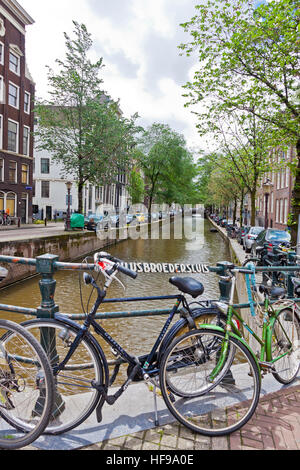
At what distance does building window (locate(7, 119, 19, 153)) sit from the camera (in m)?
29.2

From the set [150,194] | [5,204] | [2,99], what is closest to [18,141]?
[2,99]

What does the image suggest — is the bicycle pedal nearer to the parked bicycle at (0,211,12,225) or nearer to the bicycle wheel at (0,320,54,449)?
the bicycle wheel at (0,320,54,449)

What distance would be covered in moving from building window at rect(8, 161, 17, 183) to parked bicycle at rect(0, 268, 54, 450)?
29.3m

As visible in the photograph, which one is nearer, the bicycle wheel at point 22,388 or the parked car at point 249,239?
the bicycle wheel at point 22,388

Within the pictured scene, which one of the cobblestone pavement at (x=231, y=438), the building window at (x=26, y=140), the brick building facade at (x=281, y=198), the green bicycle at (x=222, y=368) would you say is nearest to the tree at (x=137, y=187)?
the building window at (x=26, y=140)

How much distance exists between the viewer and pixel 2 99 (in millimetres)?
27703

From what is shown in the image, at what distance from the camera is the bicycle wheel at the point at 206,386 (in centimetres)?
249

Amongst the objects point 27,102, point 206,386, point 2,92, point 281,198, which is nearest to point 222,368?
point 206,386

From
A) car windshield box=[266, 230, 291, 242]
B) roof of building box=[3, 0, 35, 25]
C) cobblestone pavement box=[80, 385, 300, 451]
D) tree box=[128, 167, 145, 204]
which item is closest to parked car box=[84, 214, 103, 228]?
car windshield box=[266, 230, 291, 242]

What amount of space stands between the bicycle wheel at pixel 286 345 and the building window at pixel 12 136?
29931mm

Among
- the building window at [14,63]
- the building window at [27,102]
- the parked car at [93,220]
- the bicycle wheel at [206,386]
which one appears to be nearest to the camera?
the bicycle wheel at [206,386]

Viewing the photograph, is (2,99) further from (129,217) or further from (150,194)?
(150,194)

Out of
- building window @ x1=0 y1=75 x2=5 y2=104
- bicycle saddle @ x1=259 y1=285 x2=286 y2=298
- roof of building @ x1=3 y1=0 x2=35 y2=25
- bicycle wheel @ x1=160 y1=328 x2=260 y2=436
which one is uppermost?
roof of building @ x1=3 y1=0 x2=35 y2=25

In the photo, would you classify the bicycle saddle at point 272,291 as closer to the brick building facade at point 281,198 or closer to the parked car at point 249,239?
the parked car at point 249,239
